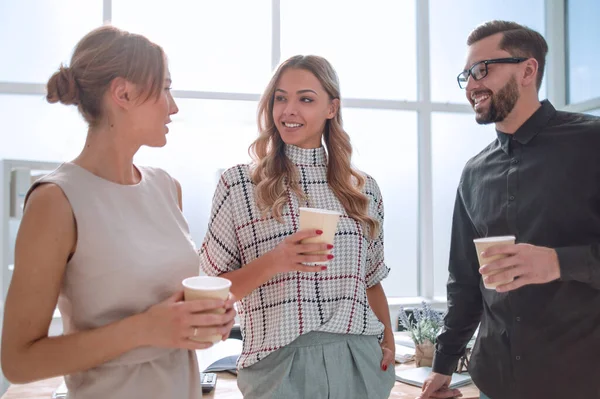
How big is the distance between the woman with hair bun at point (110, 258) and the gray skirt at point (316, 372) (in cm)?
29

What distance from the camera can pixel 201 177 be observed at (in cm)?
484

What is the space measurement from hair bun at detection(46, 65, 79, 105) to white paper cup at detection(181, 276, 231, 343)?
511 millimetres

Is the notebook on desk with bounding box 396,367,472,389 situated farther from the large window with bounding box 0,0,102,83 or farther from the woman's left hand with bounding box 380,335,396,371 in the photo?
the large window with bounding box 0,0,102,83

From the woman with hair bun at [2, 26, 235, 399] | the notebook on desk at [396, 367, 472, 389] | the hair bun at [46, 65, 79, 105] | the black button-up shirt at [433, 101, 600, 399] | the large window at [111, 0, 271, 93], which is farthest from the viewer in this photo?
the large window at [111, 0, 271, 93]

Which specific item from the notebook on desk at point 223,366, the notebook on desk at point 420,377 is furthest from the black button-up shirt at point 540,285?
the notebook on desk at point 223,366

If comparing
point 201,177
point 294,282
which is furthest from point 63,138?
→ point 294,282

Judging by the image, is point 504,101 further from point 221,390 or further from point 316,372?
point 221,390

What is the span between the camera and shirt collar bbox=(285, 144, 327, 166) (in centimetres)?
184

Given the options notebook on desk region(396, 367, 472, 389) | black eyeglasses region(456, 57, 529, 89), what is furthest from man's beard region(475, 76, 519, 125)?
notebook on desk region(396, 367, 472, 389)

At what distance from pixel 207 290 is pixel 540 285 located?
1179 millimetres

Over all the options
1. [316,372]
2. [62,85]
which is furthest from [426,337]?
[62,85]

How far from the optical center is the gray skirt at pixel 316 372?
152 centimetres

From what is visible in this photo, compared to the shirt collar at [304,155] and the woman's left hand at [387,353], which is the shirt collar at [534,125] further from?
the woman's left hand at [387,353]

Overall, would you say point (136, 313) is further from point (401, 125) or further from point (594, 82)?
point (594, 82)
